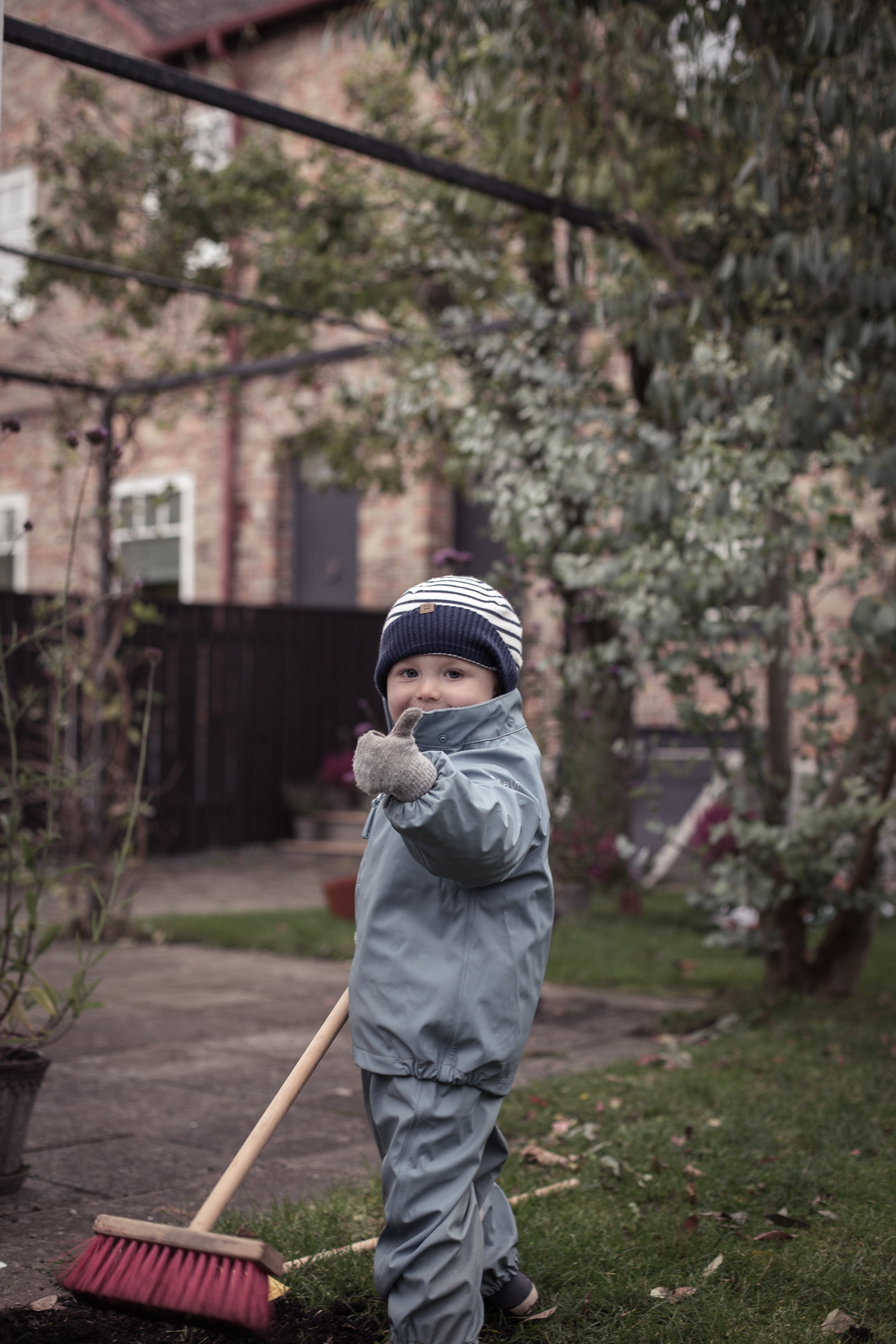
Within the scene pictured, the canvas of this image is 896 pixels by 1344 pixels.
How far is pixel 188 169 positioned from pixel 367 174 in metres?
1.30

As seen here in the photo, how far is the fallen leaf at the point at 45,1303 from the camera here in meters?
2.74

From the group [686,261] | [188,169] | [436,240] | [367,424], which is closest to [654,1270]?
[686,261]

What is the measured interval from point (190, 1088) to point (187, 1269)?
2.57 meters

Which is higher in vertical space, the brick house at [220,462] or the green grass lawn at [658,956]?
the brick house at [220,462]

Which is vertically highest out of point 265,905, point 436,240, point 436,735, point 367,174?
point 367,174

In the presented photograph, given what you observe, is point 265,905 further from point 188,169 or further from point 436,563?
point 188,169

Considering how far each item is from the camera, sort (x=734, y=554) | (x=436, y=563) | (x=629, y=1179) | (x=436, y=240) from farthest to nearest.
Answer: (x=436, y=240) < (x=436, y=563) < (x=734, y=554) < (x=629, y=1179)

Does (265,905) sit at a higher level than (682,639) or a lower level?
lower

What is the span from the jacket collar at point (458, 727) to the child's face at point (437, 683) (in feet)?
0.07

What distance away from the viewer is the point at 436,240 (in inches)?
321

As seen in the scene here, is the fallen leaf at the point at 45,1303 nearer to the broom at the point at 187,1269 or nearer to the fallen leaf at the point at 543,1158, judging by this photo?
the broom at the point at 187,1269

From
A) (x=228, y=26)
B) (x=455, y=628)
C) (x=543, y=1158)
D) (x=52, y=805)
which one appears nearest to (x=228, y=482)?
(x=228, y=26)

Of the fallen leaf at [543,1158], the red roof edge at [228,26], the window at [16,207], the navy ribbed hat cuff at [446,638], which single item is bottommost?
the fallen leaf at [543,1158]

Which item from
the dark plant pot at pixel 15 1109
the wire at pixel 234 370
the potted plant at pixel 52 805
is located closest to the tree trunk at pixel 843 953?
the potted plant at pixel 52 805
